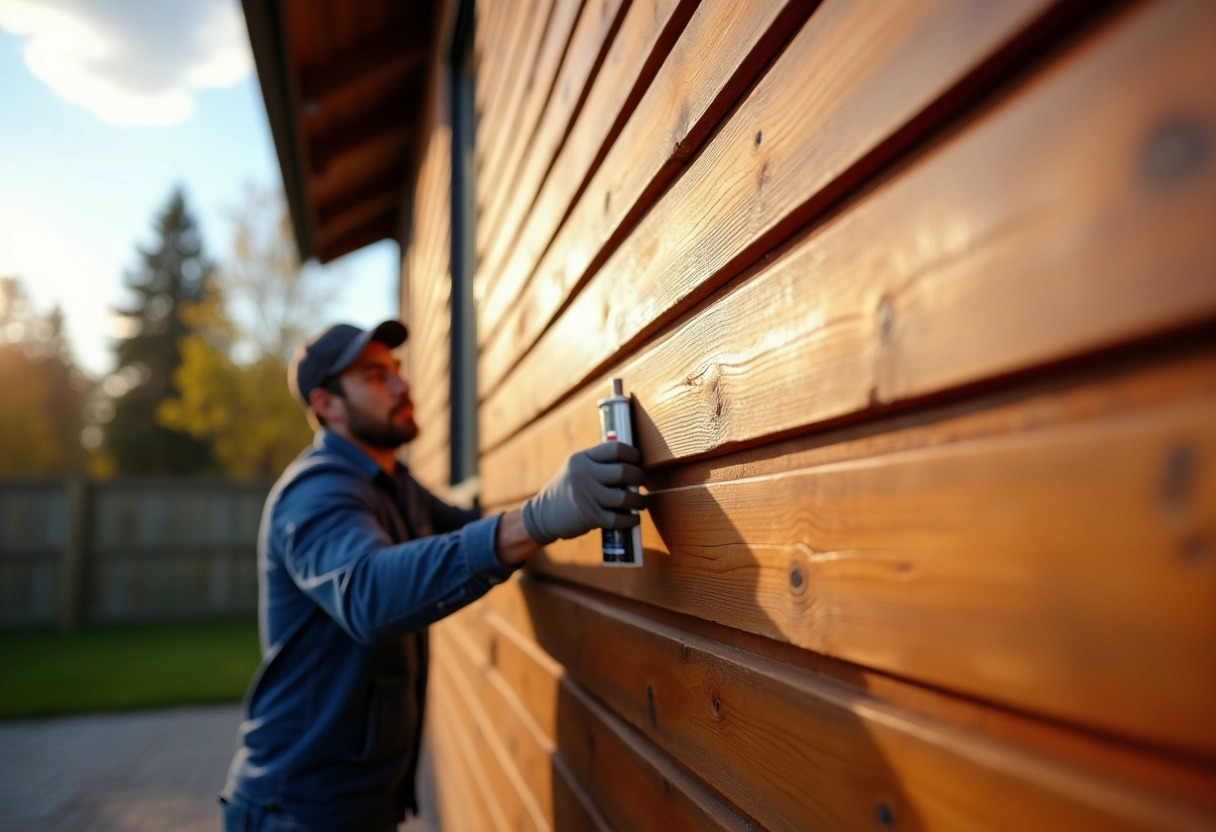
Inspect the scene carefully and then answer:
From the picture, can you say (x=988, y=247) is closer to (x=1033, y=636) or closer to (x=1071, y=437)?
(x=1071, y=437)

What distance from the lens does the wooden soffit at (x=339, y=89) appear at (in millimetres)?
5012

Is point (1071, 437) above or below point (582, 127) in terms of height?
below

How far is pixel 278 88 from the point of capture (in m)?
5.30

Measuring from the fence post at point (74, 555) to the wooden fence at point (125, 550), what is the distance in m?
0.01

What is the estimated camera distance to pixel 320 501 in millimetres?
2236

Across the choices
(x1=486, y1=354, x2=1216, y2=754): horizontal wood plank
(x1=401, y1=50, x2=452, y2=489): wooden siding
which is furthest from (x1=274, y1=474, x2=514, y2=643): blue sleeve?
(x1=401, y1=50, x2=452, y2=489): wooden siding

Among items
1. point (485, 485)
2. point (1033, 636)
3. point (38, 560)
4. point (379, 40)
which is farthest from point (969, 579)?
point (38, 560)

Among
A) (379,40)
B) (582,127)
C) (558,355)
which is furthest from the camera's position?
(379,40)

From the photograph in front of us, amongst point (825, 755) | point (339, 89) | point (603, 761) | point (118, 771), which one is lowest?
point (118, 771)

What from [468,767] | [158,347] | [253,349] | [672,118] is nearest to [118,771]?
[468,767]

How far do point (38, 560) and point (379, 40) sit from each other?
1028 centimetres

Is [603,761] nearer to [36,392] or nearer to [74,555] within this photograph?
[74,555]

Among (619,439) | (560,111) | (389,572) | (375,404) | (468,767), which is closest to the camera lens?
(619,439)

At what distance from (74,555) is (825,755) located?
13.8 m
